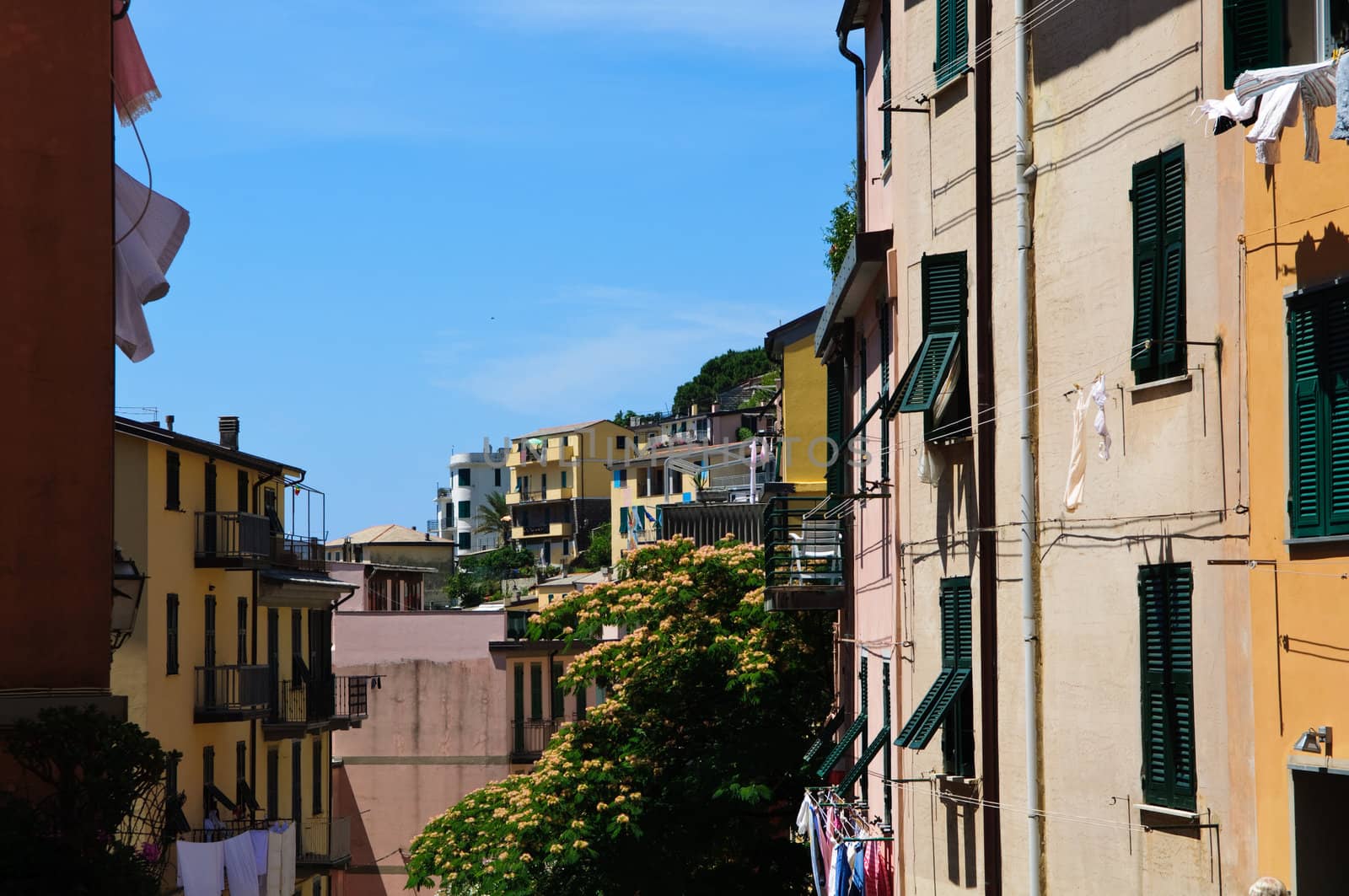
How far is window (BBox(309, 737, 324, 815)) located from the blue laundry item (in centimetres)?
4190

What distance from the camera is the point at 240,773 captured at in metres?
43.2

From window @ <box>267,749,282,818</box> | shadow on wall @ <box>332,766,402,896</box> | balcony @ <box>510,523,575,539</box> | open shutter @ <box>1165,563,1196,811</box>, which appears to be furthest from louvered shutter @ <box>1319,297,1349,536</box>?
balcony @ <box>510,523,575,539</box>

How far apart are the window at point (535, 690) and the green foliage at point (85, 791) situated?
44.9 meters

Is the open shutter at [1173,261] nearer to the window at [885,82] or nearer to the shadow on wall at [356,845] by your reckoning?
the window at [885,82]

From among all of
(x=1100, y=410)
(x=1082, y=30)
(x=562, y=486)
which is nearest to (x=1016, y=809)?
(x=1100, y=410)

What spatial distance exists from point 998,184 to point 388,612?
45.1 m

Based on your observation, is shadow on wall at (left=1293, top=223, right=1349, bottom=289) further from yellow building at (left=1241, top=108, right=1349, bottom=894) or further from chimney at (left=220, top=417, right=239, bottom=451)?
chimney at (left=220, top=417, right=239, bottom=451)

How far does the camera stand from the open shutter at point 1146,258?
1431 cm

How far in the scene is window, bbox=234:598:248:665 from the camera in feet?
144

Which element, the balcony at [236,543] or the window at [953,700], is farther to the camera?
the balcony at [236,543]

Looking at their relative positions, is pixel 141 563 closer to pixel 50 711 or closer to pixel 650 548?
pixel 650 548

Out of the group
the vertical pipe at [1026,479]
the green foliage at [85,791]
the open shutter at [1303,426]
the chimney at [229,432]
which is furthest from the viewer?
the chimney at [229,432]

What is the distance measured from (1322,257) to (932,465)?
7.25 metres

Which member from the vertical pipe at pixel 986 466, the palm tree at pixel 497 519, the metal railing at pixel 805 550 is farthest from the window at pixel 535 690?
the palm tree at pixel 497 519
